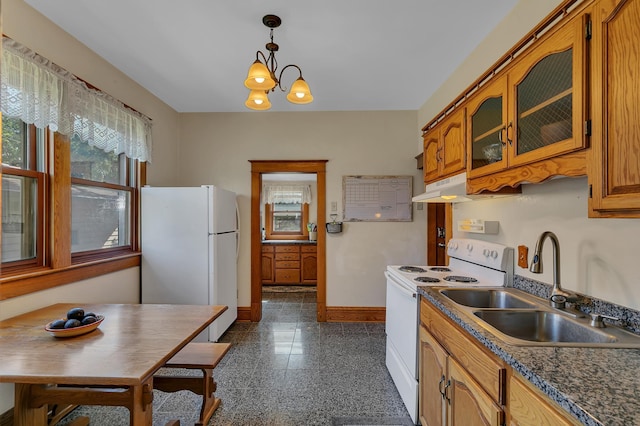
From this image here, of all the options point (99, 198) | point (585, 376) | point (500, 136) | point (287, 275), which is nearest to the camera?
point (585, 376)

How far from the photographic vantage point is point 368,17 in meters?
2.01

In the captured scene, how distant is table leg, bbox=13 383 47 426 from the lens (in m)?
1.44

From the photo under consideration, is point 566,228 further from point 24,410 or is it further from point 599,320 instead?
point 24,410

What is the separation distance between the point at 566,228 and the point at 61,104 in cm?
314

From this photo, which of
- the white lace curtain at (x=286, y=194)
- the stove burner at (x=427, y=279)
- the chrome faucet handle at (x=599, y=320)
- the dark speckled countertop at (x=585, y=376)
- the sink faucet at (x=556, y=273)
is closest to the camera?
the dark speckled countertop at (x=585, y=376)

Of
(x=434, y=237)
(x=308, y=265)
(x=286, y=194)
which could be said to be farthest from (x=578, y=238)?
(x=286, y=194)

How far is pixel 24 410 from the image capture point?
1.46 metres

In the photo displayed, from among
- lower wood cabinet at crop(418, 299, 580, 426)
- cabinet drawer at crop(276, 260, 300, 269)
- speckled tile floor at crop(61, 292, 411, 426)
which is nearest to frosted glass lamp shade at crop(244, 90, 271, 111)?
lower wood cabinet at crop(418, 299, 580, 426)

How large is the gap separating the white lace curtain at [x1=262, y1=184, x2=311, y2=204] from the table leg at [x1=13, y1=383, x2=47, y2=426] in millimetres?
4963

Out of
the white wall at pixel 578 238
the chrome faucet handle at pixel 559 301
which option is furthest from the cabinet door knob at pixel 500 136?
the chrome faucet handle at pixel 559 301

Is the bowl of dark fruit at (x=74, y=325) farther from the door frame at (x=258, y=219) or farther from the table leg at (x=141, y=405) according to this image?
the door frame at (x=258, y=219)

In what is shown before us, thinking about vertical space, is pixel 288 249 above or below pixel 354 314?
above

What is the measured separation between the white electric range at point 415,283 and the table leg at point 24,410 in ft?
6.80

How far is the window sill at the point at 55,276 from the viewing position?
1747mm
